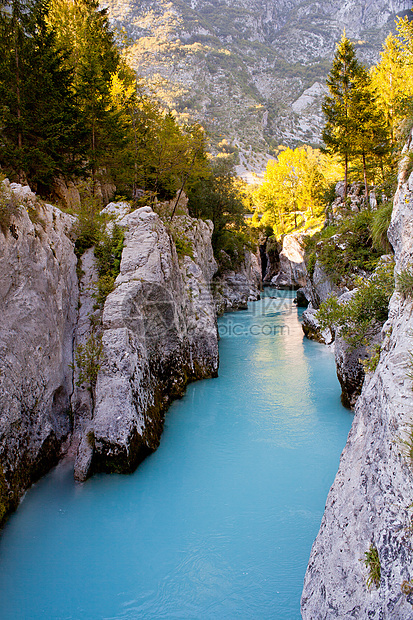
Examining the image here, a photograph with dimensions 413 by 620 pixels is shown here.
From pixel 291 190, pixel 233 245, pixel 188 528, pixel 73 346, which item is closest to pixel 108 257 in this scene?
pixel 73 346

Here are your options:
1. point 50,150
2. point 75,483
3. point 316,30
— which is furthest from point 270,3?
point 75,483

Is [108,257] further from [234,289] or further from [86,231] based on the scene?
[234,289]

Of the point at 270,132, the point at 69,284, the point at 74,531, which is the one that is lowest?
the point at 74,531

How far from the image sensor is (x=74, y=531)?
19.0 ft

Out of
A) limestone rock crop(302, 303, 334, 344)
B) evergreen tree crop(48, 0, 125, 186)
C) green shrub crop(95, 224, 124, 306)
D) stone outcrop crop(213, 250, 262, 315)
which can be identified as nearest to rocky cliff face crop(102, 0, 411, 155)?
stone outcrop crop(213, 250, 262, 315)

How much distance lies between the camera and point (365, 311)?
9078 millimetres

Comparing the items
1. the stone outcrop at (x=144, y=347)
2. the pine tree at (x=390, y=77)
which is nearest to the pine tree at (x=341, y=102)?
the pine tree at (x=390, y=77)

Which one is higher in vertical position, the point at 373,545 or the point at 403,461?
the point at 403,461

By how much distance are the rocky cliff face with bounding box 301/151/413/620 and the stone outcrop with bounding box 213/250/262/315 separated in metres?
22.6

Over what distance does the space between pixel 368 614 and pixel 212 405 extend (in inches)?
319

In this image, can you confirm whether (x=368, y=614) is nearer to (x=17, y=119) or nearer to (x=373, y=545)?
(x=373, y=545)

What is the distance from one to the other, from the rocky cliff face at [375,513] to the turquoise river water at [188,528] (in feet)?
4.95

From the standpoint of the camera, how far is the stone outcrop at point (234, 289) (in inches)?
1123

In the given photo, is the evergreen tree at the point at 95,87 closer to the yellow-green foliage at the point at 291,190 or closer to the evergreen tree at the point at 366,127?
the evergreen tree at the point at 366,127
